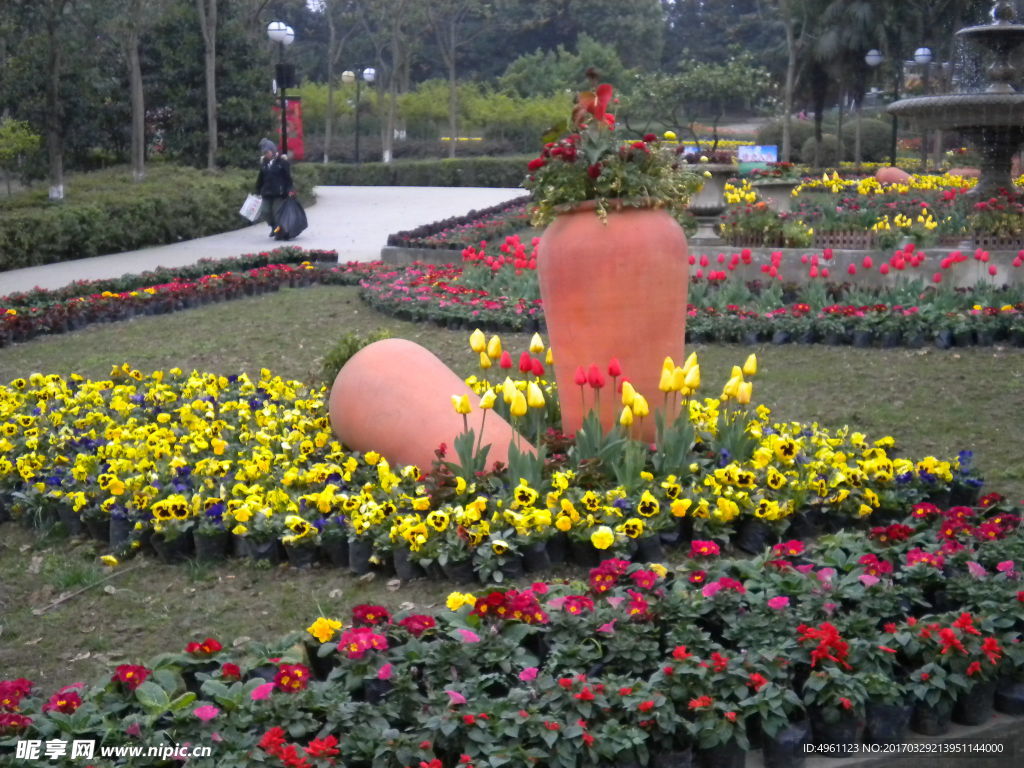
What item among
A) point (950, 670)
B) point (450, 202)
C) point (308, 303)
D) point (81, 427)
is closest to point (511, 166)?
point (450, 202)

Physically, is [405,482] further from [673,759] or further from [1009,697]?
[1009,697]

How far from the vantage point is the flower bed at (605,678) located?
3346mm

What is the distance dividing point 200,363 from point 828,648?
23.8ft

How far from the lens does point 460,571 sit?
493 centimetres

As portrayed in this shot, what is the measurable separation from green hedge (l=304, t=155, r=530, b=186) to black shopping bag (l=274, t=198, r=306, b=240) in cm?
1397

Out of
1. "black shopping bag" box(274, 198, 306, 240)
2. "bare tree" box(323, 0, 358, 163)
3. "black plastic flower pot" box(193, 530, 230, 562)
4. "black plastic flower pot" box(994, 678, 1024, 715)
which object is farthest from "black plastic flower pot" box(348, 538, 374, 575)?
"bare tree" box(323, 0, 358, 163)

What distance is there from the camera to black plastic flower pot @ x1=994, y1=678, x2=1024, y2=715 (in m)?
3.79

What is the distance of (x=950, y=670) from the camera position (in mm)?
3725

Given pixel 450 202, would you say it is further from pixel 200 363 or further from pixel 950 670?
pixel 950 670

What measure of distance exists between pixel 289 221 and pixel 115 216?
8.63 ft

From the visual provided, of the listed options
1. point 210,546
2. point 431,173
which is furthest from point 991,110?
point 431,173

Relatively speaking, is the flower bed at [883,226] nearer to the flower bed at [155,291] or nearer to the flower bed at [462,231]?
the flower bed at [462,231]

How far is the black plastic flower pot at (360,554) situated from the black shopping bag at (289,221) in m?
15.5

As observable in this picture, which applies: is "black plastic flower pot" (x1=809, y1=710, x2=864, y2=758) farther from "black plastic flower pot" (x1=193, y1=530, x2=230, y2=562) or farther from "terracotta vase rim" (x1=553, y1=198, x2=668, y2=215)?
"terracotta vase rim" (x1=553, y1=198, x2=668, y2=215)
